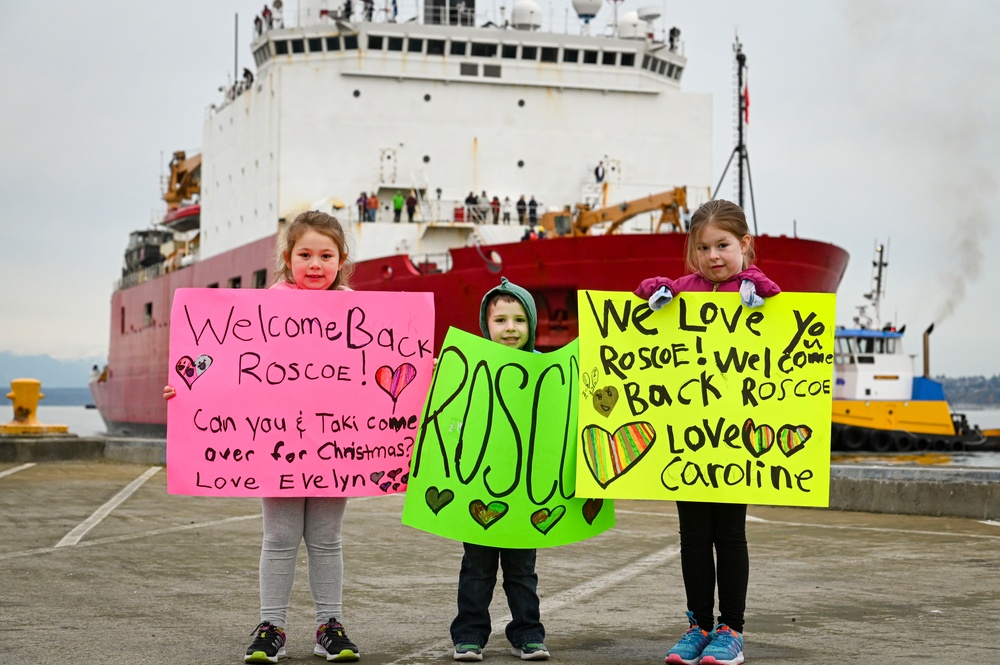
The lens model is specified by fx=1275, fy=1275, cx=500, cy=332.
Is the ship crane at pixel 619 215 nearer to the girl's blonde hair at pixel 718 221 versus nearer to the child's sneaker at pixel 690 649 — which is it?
the girl's blonde hair at pixel 718 221

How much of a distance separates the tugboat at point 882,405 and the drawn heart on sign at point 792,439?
21891 mm

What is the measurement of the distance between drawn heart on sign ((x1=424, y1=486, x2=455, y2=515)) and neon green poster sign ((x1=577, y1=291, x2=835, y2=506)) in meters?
0.45

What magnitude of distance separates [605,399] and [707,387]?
0.34 m

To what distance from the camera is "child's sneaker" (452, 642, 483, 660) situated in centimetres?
386

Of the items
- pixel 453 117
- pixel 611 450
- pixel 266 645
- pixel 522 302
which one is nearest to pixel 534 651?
pixel 611 450

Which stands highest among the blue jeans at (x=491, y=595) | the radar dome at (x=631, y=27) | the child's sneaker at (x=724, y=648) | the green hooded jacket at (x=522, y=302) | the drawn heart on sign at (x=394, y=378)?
the radar dome at (x=631, y=27)

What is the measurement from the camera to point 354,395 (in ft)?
14.4

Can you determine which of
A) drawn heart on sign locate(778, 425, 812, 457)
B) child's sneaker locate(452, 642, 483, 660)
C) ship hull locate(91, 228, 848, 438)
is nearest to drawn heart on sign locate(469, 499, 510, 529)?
child's sneaker locate(452, 642, 483, 660)

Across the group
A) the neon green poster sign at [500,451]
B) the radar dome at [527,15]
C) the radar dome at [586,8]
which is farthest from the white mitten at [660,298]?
the radar dome at [586,8]

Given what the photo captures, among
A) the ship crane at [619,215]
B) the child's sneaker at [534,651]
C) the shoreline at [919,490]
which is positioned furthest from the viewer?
the ship crane at [619,215]

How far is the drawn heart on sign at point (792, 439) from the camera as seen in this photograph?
4.14 metres

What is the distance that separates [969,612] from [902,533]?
2934 mm

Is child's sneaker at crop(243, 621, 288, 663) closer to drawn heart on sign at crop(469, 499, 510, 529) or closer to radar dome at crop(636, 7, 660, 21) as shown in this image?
drawn heart on sign at crop(469, 499, 510, 529)

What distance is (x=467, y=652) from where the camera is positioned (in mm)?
3863
